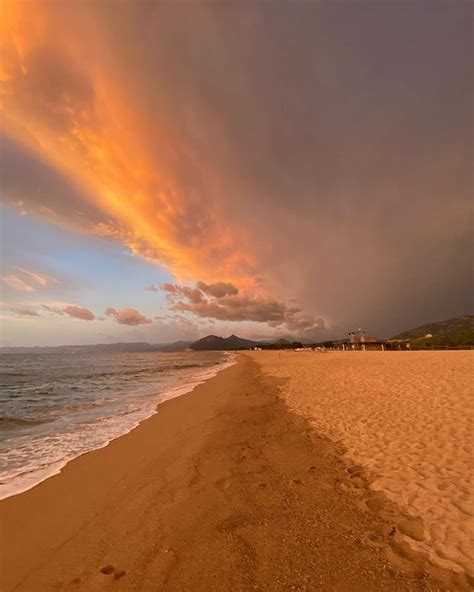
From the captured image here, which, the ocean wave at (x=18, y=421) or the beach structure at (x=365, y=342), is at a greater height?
the beach structure at (x=365, y=342)

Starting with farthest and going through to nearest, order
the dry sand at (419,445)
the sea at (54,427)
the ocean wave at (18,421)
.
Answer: the ocean wave at (18,421) < the sea at (54,427) < the dry sand at (419,445)

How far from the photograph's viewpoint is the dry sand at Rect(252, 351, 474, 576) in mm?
4797

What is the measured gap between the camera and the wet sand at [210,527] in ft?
13.4

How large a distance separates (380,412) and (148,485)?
8.95 metres

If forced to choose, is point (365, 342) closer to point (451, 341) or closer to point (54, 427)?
point (451, 341)

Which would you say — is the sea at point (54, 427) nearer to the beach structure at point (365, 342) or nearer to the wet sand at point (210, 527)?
the wet sand at point (210, 527)

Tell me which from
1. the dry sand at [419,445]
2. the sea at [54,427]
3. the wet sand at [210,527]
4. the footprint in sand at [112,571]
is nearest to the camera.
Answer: the wet sand at [210,527]

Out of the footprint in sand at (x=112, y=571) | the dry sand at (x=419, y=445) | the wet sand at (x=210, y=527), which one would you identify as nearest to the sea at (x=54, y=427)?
the wet sand at (x=210, y=527)

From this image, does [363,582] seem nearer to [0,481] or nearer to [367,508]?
[367,508]

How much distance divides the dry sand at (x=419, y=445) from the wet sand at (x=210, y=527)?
0.47 m

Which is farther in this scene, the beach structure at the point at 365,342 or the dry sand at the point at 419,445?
the beach structure at the point at 365,342

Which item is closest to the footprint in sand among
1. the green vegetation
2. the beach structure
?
the green vegetation

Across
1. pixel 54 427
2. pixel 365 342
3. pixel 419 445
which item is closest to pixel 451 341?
pixel 365 342

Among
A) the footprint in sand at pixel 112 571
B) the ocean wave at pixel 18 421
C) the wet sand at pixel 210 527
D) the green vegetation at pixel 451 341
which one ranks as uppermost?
the green vegetation at pixel 451 341
